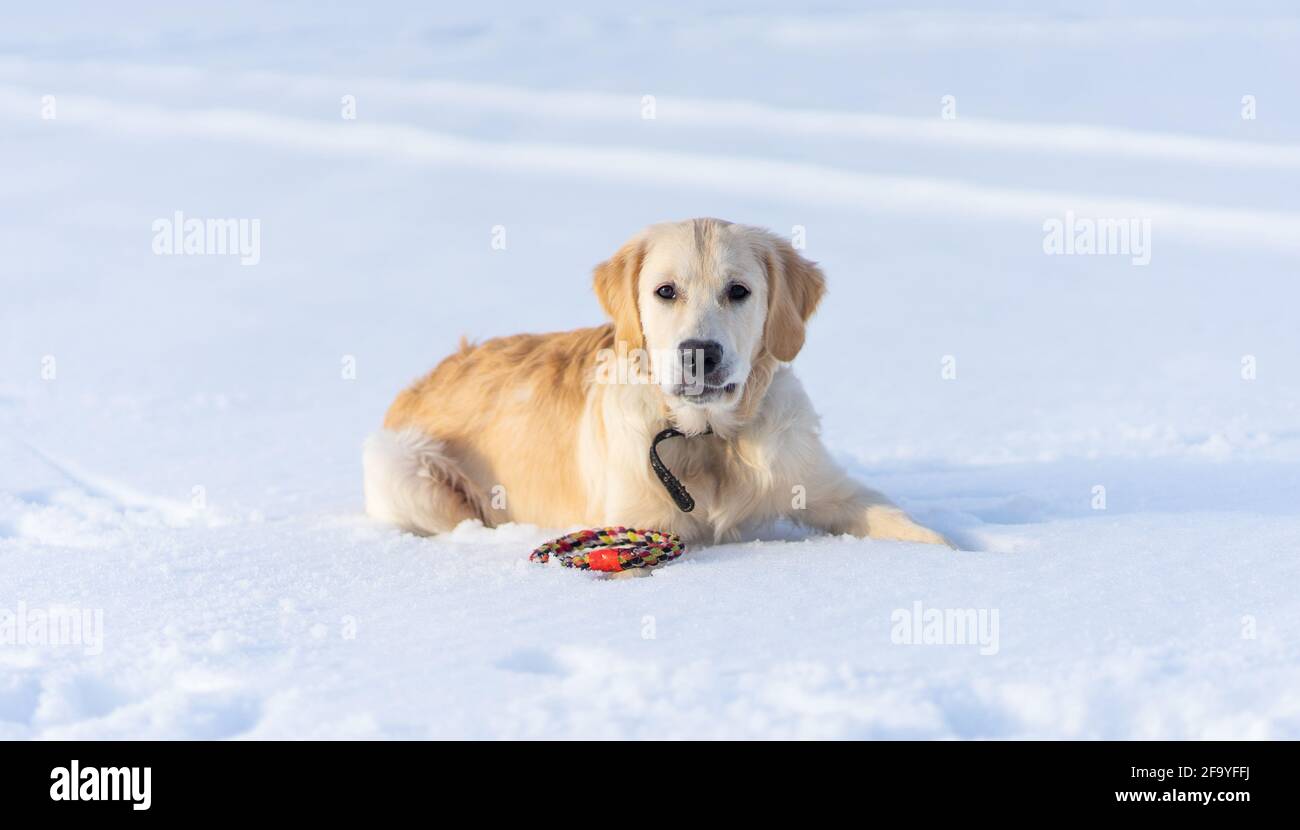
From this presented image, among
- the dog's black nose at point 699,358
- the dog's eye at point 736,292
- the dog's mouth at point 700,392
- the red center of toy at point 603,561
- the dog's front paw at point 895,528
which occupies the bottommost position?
the red center of toy at point 603,561

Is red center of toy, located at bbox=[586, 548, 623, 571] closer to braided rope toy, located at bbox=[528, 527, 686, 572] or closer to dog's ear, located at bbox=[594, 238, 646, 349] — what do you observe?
braided rope toy, located at bbox=[528, 527, 686, 572]

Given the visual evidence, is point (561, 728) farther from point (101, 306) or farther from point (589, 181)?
point (589, 181)

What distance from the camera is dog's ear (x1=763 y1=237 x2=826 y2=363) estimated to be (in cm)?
388

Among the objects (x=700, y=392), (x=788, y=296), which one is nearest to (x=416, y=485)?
(x=700, y=392)

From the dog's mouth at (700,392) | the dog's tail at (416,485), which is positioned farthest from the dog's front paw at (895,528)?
the dog's tail at (416,485)

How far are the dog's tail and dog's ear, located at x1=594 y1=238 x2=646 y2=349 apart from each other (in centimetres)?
98

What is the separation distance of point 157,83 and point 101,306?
657cm

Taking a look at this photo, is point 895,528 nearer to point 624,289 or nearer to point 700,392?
point 700,392

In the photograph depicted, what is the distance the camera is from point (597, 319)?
9164 mm

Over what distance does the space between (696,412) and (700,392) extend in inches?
11.4

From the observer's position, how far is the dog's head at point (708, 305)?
3.56 metres

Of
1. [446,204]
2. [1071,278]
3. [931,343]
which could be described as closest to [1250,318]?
[1071,278]

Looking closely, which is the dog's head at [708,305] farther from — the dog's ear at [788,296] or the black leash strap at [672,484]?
the black leash strap at [672,484]

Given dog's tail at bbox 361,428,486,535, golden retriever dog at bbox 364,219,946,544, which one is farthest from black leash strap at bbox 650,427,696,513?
dog's tail at bbox 361,428,486,535
